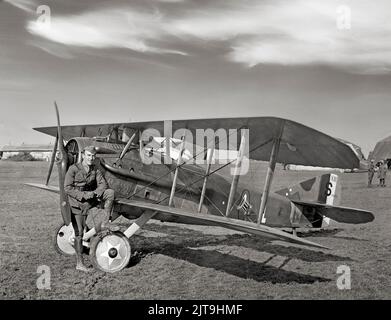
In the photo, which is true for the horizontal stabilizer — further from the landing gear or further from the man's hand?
the man's hand

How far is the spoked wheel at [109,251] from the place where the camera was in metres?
5.32

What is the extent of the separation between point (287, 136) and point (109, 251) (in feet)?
9.46

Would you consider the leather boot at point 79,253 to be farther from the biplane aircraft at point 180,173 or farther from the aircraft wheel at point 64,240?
the aircraft wheel at point 64,240

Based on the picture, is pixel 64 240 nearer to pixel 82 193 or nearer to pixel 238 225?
pixel 82 193

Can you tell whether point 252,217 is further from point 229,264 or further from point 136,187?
point 136,187

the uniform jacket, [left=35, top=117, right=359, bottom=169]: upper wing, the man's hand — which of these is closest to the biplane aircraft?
[left=35, top=117, right=359, bottom=169]: upper wing

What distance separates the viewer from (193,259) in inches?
251

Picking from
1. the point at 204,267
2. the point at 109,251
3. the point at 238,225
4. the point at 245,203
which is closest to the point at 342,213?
the point at 245,203

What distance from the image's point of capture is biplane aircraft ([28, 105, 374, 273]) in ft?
17.4

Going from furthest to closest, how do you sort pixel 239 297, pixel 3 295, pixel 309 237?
pixel 309 237 < pixel 239 297 < pixel 3 295
